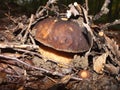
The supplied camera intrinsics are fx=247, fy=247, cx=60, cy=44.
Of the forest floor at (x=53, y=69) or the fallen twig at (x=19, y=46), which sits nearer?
the forest floor at (x=53, y=69)

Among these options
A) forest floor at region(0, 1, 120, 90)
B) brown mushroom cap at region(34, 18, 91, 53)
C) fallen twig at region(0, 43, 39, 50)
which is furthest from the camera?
brown mushroom cap at region(34, 18, 91, 53)

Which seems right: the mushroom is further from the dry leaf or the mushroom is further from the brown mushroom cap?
the dry leaf

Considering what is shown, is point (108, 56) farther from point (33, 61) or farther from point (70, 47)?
point (33, 61)

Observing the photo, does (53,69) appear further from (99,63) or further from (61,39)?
(99,63)

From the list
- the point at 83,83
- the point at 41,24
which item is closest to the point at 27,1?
the point at 41,24

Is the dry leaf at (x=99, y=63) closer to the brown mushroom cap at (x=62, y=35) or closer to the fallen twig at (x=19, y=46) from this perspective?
the brown mushroom cap at (x=62, y=35)

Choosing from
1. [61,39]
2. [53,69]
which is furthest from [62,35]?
[53,69]

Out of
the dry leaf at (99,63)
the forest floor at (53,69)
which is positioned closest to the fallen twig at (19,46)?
the forest floor at (53,69)

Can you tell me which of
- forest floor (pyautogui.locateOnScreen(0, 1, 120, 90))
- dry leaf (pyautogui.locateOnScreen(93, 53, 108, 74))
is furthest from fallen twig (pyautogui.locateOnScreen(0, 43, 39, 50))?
dry leaf (pyautogui.locateOnScreen(93, 53, 108, 74))
